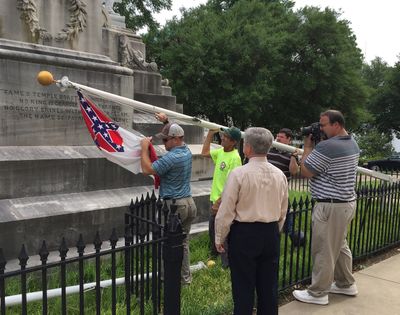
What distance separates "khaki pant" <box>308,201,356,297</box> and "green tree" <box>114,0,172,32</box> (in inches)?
1035

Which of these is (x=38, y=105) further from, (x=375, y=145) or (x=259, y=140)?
(x=375, y=145)

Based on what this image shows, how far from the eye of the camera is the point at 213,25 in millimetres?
22328

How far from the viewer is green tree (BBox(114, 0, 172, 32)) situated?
2900 cm

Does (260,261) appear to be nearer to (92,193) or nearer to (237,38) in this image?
(92,193)

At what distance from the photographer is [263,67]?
21.6 meters

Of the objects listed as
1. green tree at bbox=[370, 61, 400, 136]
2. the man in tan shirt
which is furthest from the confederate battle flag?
green tree at bbox=[370, 61, 400, 136]

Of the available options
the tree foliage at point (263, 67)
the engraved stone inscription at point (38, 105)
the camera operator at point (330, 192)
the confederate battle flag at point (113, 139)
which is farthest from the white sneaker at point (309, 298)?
the tree foliage at point (263, 67)

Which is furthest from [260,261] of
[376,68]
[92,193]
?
[376,68]

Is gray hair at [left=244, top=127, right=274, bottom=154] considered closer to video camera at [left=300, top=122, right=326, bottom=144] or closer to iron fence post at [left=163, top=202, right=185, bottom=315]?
iron fence post at [left=163, top=202, right=185, bottom=315]

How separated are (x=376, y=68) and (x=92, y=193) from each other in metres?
55.9

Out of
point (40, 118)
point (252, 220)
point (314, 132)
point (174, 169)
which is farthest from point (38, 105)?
point (252, 220)

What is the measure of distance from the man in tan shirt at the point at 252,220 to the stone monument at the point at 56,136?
2.52 metres

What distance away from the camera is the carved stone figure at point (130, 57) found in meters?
9.73

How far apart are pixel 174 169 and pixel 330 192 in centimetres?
158
